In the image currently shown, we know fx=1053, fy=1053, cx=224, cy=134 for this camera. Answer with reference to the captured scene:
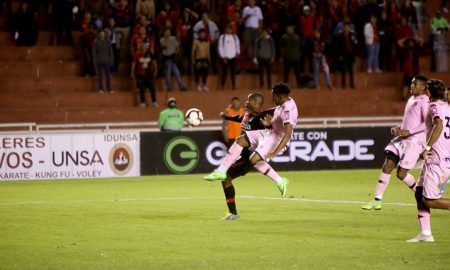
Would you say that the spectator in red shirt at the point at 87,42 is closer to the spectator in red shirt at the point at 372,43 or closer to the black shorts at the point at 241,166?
the spectator in red shirt at the point at 372,43

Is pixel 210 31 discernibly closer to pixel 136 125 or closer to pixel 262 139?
pixel 136 125

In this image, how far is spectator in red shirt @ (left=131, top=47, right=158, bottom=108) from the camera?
1280 inches

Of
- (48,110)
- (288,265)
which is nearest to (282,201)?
(288,265)

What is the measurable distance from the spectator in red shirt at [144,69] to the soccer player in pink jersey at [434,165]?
19287 millimetres

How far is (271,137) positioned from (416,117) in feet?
7.90

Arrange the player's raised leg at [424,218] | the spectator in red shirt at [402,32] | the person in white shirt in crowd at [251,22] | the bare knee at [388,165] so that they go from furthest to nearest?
the spectator in red shirt at [402,32] → the person in white shirt in crowd at [251,22] → the bare knee at [388,165] → the player's raised leg at [424,218]

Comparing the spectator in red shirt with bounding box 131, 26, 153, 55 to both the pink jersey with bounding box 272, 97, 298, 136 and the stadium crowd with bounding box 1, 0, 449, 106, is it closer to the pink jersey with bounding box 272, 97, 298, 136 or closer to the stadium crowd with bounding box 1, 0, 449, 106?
the stadium crowd with bounding box 1, 0, 449, 106

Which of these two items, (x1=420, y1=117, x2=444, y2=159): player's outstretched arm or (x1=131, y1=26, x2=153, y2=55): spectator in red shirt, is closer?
(x1=420, y1=117, x2=444, y2=159): player's outstretched arm

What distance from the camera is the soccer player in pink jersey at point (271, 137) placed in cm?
1717

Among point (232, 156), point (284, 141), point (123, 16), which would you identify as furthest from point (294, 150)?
point (284, 141)

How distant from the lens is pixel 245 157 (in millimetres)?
17672

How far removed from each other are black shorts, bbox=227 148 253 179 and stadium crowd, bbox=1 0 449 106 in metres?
15.3

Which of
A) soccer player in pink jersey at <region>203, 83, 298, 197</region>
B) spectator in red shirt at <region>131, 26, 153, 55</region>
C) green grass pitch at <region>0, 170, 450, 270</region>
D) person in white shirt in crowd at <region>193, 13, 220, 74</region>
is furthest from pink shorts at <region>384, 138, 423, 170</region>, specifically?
person in white shirt in crowd at <region>193, 13, 220, 74</region>

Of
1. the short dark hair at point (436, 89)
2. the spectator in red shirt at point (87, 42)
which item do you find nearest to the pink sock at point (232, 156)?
the short dark hair at point (436, 89)
